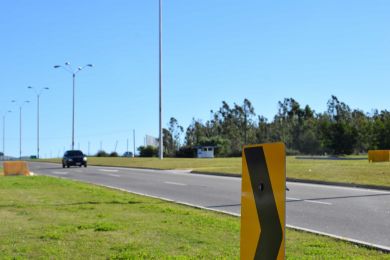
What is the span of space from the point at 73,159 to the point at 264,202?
4561 centimetres

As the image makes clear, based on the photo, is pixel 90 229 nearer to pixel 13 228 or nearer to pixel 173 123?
pixel 13 228

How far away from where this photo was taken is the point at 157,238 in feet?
29.0

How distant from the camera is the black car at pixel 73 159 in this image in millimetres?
47594

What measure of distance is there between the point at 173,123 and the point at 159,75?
2711 inches

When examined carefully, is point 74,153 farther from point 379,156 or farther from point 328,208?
point 328,208

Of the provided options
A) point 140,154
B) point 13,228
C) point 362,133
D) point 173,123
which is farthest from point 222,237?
point 173,123

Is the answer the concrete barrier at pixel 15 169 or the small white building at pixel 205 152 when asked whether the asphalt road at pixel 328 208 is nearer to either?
Result: the concrete barrier at pixel 15 169

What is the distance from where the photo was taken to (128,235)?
910cm

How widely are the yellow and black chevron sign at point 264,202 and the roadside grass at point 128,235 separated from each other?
3862 mm

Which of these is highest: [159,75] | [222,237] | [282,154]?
[159,75]

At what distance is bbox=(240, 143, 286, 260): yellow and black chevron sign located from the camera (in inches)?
128

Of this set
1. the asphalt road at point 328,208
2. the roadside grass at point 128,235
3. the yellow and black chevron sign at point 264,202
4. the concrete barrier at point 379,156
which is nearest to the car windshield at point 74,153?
the concrete barrier at point 379,156

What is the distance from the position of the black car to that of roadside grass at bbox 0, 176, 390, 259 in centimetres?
3381

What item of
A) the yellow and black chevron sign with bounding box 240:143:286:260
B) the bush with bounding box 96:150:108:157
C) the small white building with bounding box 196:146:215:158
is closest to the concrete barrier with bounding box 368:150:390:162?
the small white building with bounding box 196:146:215:158
